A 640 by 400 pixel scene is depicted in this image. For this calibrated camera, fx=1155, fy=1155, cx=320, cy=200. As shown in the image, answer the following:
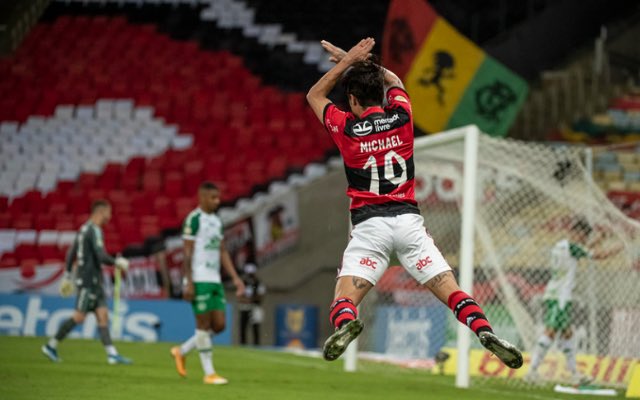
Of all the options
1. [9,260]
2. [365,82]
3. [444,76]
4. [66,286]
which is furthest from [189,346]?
[9,260]

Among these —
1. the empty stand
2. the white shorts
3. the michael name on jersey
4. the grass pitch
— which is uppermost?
the empty stand

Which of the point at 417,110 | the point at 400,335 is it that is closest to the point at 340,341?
the point at 400,335

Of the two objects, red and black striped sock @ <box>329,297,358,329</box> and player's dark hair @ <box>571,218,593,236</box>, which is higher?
player's dark hair @ <box>571,218,593,236</box>

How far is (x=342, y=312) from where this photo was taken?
619cm

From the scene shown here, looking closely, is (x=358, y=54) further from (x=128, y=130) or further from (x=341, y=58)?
(x=128, y=130)

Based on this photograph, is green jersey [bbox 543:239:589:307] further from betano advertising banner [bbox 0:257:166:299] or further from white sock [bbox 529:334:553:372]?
betano advertising banner [bbox 0:257:166:299]

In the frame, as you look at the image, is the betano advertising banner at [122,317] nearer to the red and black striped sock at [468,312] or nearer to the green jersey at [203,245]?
the green jersey at [203,245]

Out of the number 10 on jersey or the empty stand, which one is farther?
the empty stand

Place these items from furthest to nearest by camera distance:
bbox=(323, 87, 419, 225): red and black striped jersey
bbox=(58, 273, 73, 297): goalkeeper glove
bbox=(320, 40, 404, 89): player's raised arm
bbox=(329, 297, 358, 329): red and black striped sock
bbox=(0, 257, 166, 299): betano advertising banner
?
1. bbox=(0, 257, 166, 299): betano advertising banner
2. bbox=(58, 273, 73, 297): goalkeeper glove
3. bbox=(320, 40, 404, 89): player's raised arm
4. bbox=(323, 87, 419, 225): red and black striped jersey
5. bbox=(329, 297, 358, 329): red and black striped sock

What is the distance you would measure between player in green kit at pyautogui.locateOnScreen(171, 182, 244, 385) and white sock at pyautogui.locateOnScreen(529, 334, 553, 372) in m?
3.31

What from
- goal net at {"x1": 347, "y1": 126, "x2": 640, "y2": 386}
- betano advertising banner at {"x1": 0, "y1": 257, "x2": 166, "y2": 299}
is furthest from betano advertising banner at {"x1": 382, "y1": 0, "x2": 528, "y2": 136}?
betano advertising banner at {"x1": 0, "y1": 257, "x2": 166, "y2": 299}

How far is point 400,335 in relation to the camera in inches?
603

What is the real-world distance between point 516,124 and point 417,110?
4.24 m

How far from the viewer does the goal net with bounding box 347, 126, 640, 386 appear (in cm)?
1180
